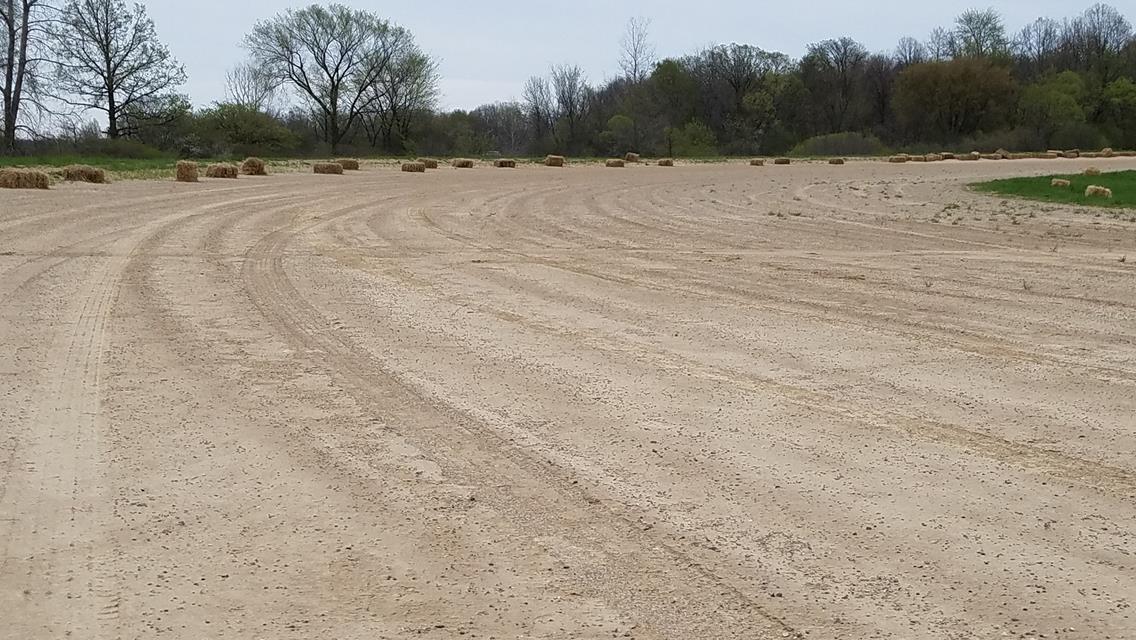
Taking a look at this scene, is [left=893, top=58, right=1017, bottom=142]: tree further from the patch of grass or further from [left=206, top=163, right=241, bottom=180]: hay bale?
[left=206, top=163, right=241, bottom=180]: hay bale

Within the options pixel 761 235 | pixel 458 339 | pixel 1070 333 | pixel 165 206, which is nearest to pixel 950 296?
pixel 1070 333

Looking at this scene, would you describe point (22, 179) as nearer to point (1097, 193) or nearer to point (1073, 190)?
point (1097, 193)

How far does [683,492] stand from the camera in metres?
4.45

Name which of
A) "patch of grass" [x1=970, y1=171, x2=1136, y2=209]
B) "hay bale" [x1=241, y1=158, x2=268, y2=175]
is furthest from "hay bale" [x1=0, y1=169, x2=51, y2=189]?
"patch of grass" [x1=970, y1=171, x2=1136, y2=209]

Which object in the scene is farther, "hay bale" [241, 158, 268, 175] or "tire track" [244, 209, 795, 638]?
"hay bale" [241, 158, 268, 175]

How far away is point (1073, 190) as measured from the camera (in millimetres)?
24453

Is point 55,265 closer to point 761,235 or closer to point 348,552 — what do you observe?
point 348,552

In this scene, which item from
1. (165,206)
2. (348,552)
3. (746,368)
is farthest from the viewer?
(165,206)

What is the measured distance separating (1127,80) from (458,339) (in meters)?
93.8

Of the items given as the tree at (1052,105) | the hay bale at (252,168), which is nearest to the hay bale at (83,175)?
the hay bale at (252,168)

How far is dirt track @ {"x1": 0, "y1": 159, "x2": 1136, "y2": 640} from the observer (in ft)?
11.4

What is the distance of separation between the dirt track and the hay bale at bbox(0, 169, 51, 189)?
11.3 m

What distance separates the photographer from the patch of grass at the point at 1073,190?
2108cm

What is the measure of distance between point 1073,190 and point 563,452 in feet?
76.5
